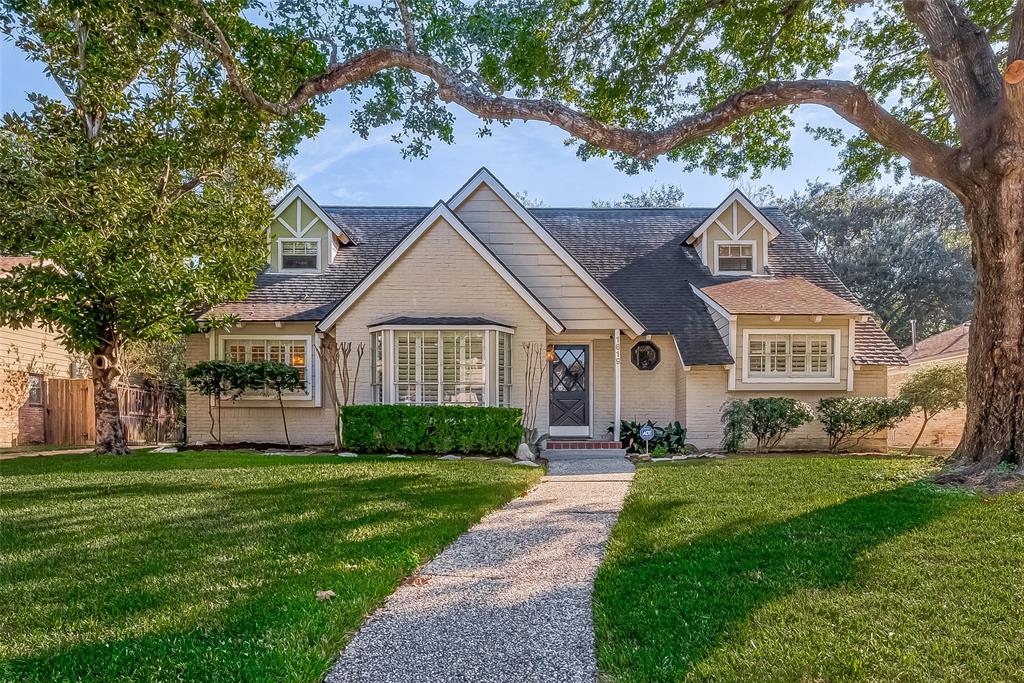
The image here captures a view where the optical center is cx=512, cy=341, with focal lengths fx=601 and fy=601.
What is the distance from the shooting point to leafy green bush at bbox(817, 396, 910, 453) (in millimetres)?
13742

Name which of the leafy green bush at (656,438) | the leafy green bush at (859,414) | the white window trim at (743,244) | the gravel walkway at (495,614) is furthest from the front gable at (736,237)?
the gravel walkway at (495,614)

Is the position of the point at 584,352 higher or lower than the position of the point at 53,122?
lower

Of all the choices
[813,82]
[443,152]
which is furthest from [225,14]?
[813,82]

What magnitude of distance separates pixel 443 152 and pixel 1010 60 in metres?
9.25

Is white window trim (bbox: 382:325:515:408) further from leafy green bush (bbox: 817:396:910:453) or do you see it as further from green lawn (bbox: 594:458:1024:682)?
leafy green bush (bbox: 817:396:910:453)

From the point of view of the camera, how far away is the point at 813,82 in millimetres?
8891

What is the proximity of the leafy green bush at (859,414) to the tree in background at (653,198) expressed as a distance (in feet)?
84.7

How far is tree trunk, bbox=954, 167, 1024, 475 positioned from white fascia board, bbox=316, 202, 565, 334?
25.8 ft

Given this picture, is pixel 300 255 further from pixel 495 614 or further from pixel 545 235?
pixel 495 614

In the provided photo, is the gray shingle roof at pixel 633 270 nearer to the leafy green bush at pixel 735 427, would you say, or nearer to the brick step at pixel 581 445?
the leafy green bush at pixel 735 427

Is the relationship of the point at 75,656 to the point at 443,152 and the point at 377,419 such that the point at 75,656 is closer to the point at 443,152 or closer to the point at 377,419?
the point at 377,419

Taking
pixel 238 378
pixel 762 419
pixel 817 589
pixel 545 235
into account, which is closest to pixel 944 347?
pixel 762 419

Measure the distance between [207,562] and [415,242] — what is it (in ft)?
32.8

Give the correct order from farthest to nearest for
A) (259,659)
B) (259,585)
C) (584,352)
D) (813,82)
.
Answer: (584,352) < (813,82) < (259,585) < (259,659)
